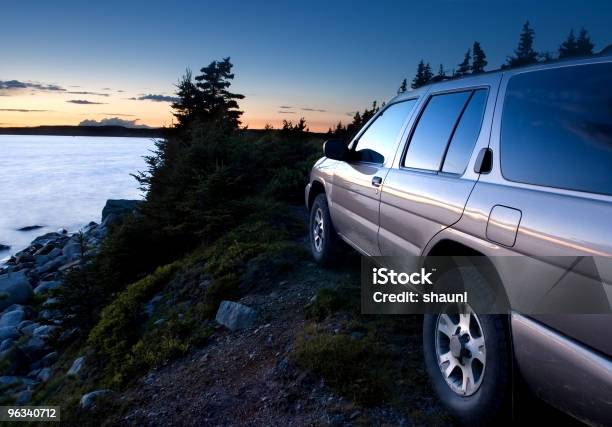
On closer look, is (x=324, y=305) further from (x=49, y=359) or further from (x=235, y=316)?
(x=49, y=359)

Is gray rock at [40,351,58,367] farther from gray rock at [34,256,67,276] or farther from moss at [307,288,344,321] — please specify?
gray rock at [34,256,67,276]

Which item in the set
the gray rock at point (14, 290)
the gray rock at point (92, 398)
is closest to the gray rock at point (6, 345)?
the gray rock at point (14, 290)

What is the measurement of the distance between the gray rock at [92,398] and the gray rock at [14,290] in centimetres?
1034

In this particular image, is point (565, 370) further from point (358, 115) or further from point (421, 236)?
point (358, 115)

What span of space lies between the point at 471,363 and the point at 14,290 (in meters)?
14.7

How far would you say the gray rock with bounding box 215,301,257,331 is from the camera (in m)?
5.25

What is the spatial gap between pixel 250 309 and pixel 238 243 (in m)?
2.48

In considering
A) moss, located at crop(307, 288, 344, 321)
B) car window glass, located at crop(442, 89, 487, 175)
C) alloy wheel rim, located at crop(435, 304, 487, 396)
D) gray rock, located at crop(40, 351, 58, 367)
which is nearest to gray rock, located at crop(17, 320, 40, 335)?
gray rock, located at crop(40, 351, 58, 367)

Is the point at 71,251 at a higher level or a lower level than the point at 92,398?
lower

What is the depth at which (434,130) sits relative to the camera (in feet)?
11.3

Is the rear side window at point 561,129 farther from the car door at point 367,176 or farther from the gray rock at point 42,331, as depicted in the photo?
the gray rock at point 42,331

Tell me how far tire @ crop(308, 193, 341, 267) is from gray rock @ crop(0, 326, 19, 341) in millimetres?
8496

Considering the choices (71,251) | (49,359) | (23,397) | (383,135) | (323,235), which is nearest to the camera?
(383,135)

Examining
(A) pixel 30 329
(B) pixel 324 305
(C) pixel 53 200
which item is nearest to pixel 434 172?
(B) pixel 324 305
